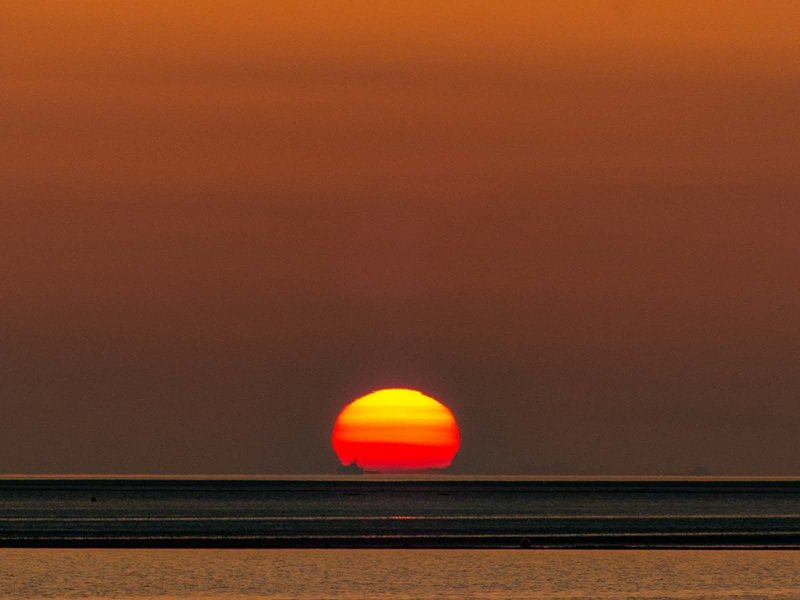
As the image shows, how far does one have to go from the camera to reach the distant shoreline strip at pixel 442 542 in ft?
170

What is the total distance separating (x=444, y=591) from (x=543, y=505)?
6663 cm

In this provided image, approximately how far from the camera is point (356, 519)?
2876 inches

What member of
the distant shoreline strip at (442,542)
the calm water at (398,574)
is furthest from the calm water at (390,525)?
the calm water at (398,574)

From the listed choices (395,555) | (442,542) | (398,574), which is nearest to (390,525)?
(442,542)

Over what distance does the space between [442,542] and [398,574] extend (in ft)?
43.9

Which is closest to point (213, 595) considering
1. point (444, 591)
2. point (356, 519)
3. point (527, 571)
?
point (444, 591)

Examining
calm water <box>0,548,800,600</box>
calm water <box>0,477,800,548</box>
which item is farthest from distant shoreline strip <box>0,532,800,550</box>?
calm water <box>0,548,800,600</box>

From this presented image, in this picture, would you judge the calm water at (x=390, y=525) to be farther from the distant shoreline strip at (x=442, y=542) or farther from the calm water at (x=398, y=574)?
the calm water at (x=398, y=574)

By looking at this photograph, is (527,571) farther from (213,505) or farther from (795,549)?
(213,505)

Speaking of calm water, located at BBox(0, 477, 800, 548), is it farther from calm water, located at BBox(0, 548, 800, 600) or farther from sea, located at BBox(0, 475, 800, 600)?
calm water, located at BBox(0, 548, 800, 600)

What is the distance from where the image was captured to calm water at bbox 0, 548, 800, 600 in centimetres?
3609

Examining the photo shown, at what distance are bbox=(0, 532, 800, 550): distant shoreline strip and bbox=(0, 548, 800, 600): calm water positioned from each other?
2213mm

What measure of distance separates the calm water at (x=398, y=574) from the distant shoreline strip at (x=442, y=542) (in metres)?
2.21

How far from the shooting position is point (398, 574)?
40.9m
